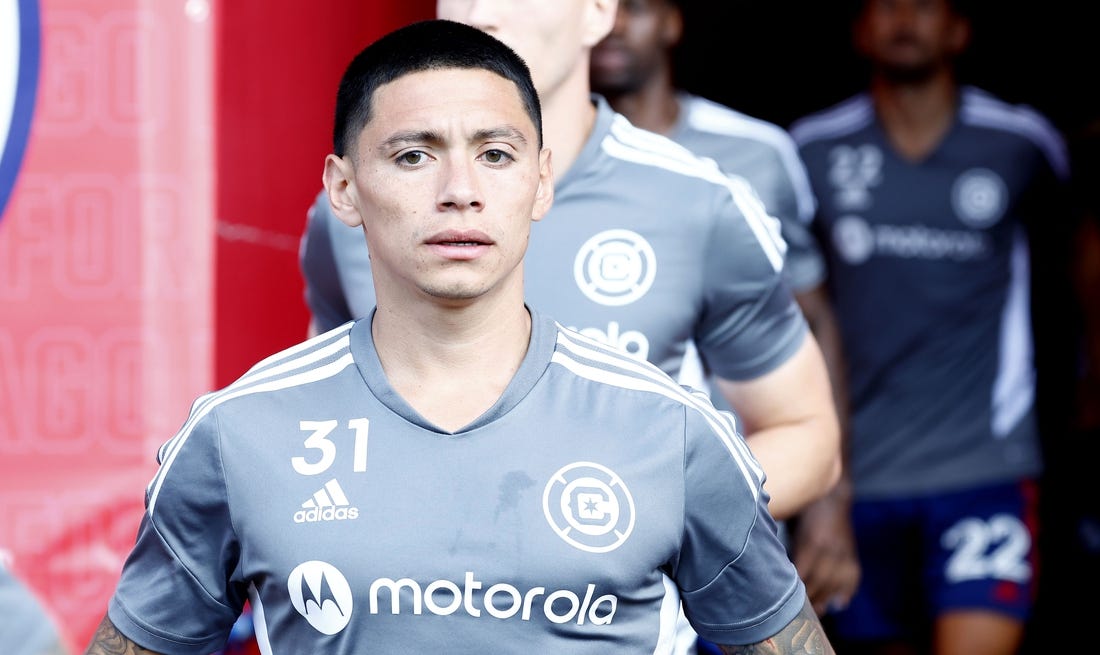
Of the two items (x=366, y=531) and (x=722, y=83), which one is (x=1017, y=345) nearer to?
(x=722, y=83)

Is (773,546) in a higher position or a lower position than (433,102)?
lower

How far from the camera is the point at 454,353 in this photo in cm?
214

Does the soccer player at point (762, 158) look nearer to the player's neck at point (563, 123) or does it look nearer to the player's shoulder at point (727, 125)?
the player's shoulder at point (727, 125)

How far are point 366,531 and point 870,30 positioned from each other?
3291mm

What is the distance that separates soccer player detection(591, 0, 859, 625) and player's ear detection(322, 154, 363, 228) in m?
1.89

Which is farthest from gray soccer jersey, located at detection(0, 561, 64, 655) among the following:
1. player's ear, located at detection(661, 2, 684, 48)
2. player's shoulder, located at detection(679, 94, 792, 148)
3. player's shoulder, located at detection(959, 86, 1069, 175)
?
player's shoulder, located at detection(959, 86, 1069, 175)

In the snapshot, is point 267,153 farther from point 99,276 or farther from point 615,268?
point 615,268

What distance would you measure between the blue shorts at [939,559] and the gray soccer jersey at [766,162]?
29.8 inches

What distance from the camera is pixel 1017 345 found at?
475 cm

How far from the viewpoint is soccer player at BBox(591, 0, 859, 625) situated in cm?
407

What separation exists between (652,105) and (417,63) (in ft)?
7.75

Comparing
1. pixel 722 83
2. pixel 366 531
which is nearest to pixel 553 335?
pixel 366 531

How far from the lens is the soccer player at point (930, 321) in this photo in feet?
15.2

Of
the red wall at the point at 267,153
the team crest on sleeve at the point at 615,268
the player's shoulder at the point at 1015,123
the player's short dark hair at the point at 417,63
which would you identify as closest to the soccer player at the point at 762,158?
the player's shoulder at the point at 1015,123
